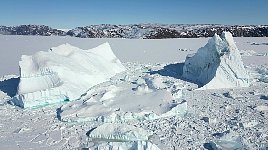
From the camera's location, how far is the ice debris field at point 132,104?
4898 millimetres

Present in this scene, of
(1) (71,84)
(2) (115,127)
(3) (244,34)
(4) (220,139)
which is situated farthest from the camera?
(3) (244,34)

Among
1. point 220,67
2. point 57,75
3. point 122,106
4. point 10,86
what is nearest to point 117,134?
point 122,106

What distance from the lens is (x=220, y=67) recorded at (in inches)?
321

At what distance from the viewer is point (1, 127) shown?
5637mm

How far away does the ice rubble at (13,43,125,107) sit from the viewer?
22.4ft

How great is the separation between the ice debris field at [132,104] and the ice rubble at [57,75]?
0.07 ft

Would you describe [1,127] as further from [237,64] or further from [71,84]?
[237,64]

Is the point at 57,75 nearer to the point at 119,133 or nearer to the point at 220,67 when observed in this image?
the point at 119,133

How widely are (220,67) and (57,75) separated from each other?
3.84 metres

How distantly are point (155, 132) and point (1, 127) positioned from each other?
258 cm

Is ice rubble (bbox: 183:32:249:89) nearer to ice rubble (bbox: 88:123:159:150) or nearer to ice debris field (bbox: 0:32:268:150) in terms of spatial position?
ice debris field (bbox: 0:32:268:150)

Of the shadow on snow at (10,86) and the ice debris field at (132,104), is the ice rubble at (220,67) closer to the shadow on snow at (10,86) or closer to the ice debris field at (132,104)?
the ice debris field at (132,104)

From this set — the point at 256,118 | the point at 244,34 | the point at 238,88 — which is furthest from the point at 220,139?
the point at 244,34

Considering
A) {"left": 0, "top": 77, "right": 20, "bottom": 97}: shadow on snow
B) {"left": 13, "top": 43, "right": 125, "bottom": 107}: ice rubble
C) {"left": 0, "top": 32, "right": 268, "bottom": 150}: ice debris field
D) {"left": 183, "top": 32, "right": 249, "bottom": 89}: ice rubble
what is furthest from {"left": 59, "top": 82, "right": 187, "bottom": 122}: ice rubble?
{"left": 0, "top": 77, "right": 20, "bottom": 97}: shadow on snow
